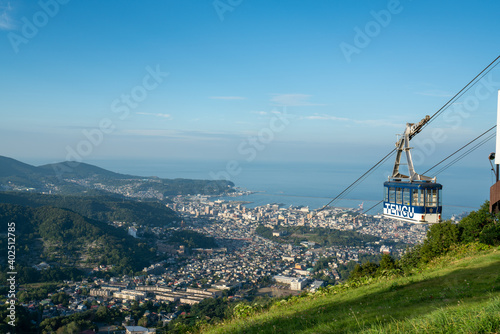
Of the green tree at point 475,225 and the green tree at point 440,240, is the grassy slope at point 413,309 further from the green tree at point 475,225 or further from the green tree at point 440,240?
the green tree at point 475,225

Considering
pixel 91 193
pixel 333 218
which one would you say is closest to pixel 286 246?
pixel 333 218

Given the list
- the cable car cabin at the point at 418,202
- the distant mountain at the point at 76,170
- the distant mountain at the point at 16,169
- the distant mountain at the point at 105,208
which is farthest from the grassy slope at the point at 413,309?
the distant mountain at the point at 76,170

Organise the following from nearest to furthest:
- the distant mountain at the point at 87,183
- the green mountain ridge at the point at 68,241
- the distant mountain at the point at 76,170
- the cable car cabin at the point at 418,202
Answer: the cable car cabin at the point at 418,202 → the green mountain ridge at the point at 68,241 → the distant mountain at the point at 87,183 → the distant mountain at the point at 76,170

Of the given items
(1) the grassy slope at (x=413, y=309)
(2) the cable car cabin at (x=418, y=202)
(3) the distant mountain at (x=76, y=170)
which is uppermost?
(3) the distant mountain at (x=76, y=170)

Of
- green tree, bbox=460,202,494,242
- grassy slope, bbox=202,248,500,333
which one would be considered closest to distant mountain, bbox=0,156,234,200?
green tree, bbox=460,202,494,242

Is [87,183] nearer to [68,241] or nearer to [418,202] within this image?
[68,241]
